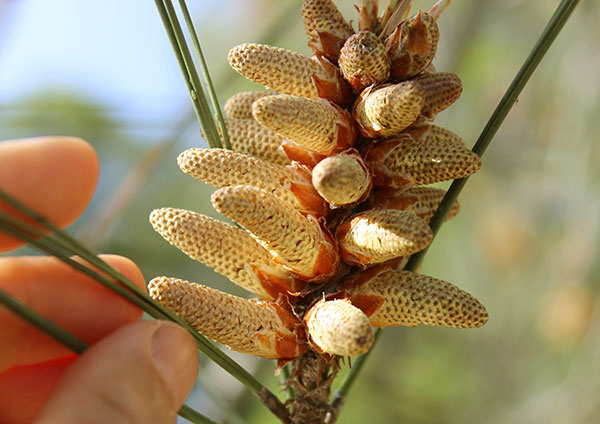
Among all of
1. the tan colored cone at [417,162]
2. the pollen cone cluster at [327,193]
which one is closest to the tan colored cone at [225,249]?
the pollen cone cluster at [327,193]

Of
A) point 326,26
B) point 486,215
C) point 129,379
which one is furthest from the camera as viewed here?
point 486,215

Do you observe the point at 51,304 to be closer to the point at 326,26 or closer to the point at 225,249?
the point at 225,249

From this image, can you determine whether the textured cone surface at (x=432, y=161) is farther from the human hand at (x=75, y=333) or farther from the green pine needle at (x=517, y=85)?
the human hand at (x=75, y=333)

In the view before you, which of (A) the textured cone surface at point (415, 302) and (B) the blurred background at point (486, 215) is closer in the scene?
(A) the textured cone surface at point (415, 302)

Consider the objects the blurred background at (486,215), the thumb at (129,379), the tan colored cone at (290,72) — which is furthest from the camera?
the blurred background at (486,215)

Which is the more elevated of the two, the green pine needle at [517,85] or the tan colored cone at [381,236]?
the green pine needle at [517,85]

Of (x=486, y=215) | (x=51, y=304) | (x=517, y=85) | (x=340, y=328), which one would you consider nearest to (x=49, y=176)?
(x=51, y=304)

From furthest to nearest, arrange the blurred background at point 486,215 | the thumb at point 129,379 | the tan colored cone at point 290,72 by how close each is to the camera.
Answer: the blurred background at point 486,215
the tan colored cone at point 290,72
the thumb at point 129,379
